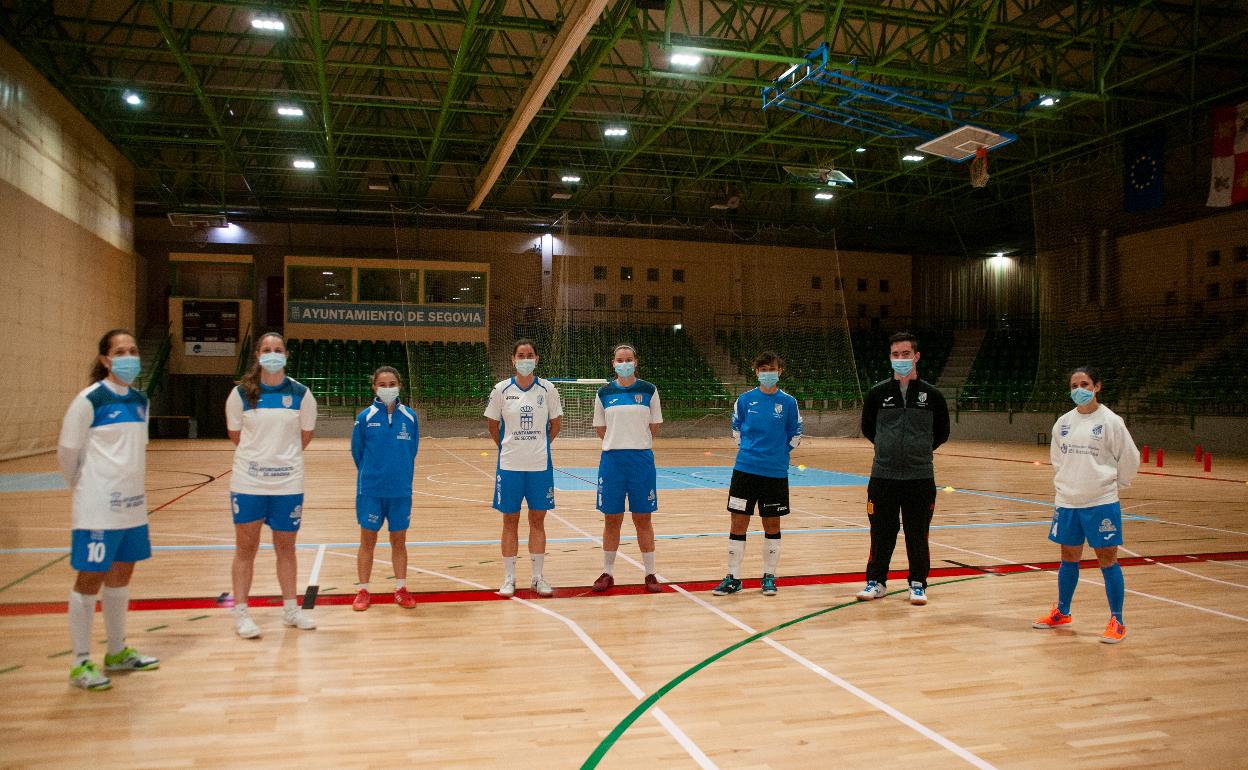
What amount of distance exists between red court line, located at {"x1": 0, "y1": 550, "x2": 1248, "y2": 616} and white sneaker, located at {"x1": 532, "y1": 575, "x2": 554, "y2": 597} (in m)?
0.05

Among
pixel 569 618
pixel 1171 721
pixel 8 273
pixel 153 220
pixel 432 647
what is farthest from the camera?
pixel 153 220

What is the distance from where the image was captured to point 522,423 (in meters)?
5.77

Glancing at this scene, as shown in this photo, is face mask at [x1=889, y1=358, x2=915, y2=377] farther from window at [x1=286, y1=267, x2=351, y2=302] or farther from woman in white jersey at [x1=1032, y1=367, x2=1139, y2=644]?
window at [x1=286, y1=267, x2=351, y2=302]

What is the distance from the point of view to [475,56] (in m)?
17.3

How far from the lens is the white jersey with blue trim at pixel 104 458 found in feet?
12.9

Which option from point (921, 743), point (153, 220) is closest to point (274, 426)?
point (921, 743)

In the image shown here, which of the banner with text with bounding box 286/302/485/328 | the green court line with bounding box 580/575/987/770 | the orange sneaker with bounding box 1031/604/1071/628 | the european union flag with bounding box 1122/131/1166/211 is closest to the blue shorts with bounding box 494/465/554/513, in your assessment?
the green court line with bounding box 580/575/987/770

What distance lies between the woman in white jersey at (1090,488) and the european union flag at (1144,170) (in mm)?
19414

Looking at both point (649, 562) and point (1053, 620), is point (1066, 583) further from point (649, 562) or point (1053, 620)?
point (649, 562)

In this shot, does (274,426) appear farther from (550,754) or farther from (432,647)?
(550,754)

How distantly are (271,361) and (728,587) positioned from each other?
347 cm

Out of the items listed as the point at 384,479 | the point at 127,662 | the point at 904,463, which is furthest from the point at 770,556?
the point at 127,662

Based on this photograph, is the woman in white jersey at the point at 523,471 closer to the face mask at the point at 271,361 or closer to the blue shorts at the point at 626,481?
the blue shorts at the point at 626,481

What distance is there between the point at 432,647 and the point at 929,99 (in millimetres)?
15591
